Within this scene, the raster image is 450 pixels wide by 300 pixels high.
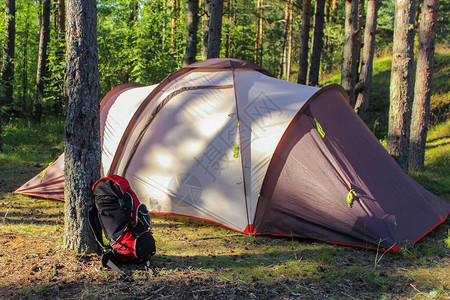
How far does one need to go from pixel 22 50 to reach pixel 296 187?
15.8 metres

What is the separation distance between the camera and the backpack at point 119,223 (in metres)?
3.49

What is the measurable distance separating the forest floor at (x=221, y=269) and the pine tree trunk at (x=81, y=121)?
0.30m

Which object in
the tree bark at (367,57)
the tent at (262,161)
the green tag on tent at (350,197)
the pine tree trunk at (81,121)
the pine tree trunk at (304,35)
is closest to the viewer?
the pine tree trunk at (81,121)

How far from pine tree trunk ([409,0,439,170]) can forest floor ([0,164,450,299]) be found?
3.63 meters

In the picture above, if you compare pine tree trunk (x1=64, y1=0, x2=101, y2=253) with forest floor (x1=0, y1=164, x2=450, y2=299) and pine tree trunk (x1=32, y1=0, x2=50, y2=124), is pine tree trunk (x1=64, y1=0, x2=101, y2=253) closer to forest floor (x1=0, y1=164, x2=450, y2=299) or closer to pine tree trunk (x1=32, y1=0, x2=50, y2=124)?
forest floor (x1=0, y1=164, x2=450, y2=299)

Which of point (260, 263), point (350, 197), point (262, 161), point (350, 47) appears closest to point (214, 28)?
point (350, 47)

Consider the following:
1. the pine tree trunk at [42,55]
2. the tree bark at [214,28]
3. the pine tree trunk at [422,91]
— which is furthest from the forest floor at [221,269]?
the pine tree trunk at [42,55]

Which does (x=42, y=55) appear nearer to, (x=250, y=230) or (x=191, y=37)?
(x=191, y=37)

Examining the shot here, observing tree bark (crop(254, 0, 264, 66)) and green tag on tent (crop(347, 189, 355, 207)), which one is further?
tree bark (crop(254, 0, 264, 66))

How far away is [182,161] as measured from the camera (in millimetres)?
5105

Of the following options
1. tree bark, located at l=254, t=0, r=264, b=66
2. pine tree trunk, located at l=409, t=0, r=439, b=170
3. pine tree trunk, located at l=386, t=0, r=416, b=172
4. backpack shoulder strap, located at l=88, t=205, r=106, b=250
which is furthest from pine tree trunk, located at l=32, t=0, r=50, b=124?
tree bark, located at l=254, t=0, r=264, b=66

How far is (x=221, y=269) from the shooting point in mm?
3664

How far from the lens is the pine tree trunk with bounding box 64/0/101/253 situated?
11.1 feet

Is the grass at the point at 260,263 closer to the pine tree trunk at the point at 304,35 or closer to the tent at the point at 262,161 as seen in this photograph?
the tent at the point at 262,161
